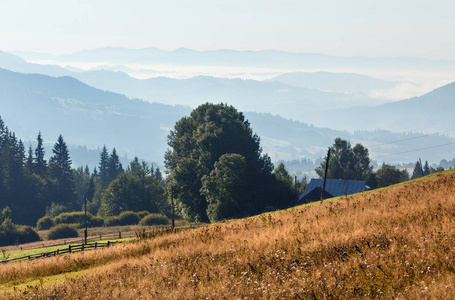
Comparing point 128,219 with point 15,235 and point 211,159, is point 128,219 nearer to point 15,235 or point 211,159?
point 15,235

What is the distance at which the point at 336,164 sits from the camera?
127 metres

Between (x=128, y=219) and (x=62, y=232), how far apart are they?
1689cm

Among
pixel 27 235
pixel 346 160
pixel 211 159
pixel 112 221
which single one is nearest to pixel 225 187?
pixel 211 159

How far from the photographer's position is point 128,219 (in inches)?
4242

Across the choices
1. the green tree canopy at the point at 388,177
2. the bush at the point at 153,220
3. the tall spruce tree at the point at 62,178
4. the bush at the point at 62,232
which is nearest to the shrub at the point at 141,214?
the bush at the point at 153,220

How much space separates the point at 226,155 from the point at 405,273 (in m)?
56.4

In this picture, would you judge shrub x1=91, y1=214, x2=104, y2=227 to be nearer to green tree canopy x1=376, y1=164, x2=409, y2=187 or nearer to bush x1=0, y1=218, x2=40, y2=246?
bush x1=0, y1=218, x2=40, y2=246

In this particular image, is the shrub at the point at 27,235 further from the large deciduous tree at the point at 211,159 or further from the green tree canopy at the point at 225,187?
the green tree canopy at the point at 225,187

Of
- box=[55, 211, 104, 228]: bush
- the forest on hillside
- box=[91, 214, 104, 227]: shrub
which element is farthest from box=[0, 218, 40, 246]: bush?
box=[91, 214, 104, 227]: shrub

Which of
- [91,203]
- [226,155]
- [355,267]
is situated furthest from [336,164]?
[355,267]

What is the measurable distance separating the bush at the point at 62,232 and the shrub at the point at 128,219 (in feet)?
42.9

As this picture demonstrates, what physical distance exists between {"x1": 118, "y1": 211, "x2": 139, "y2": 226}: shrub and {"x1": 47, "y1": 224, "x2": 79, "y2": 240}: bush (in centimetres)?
1307

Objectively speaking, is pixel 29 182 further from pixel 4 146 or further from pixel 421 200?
pixel 421 200

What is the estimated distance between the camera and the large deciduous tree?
73000mm
